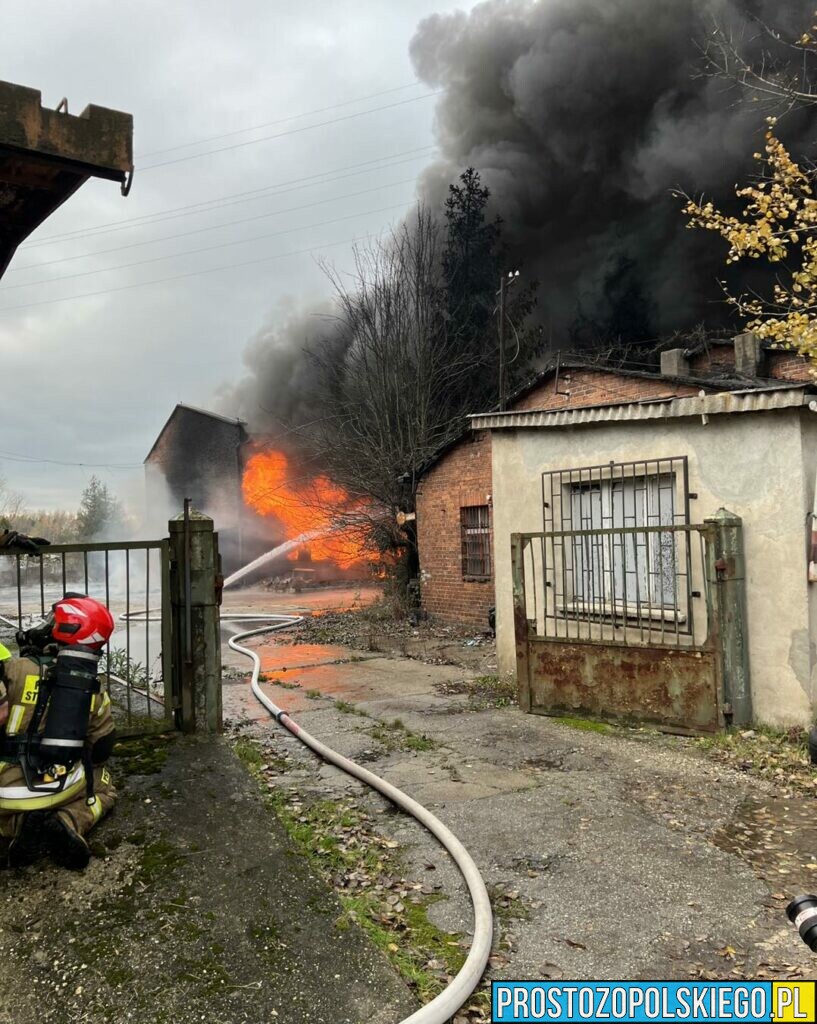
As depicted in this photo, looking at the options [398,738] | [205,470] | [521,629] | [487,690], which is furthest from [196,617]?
[205,470]

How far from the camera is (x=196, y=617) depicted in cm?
448

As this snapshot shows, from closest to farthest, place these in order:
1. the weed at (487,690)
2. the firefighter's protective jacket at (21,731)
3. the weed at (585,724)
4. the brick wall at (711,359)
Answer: the firefighter's protective jacket at (21,731), the weed at (585,724), the weed at (487,690), the brick wall at (711,359)

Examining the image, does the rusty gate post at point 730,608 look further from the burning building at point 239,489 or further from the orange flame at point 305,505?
the burning building at point 239,489

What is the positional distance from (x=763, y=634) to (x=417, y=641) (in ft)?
22.3

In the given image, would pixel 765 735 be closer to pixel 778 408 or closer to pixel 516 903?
pixel 778 408

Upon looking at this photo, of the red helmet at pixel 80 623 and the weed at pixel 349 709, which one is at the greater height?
the red helmet at pixel 80 623

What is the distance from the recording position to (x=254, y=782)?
3.67 metres

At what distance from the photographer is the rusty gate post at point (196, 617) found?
441cm

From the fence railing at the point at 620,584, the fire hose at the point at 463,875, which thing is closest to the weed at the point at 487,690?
the fence railing at the point at 620,584

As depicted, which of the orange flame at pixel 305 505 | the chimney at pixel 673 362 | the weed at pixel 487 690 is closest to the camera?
the weed at pixel 487 690

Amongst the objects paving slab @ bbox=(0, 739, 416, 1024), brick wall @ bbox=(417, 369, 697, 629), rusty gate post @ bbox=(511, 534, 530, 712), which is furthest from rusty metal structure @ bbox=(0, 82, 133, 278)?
brick wall @ bbox=(417, 369, 697, 629)

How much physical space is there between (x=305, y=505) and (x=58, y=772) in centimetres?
1490

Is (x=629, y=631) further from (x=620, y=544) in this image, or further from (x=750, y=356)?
(x=750, y=356)

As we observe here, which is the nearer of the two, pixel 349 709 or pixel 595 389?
pixel 349 709
